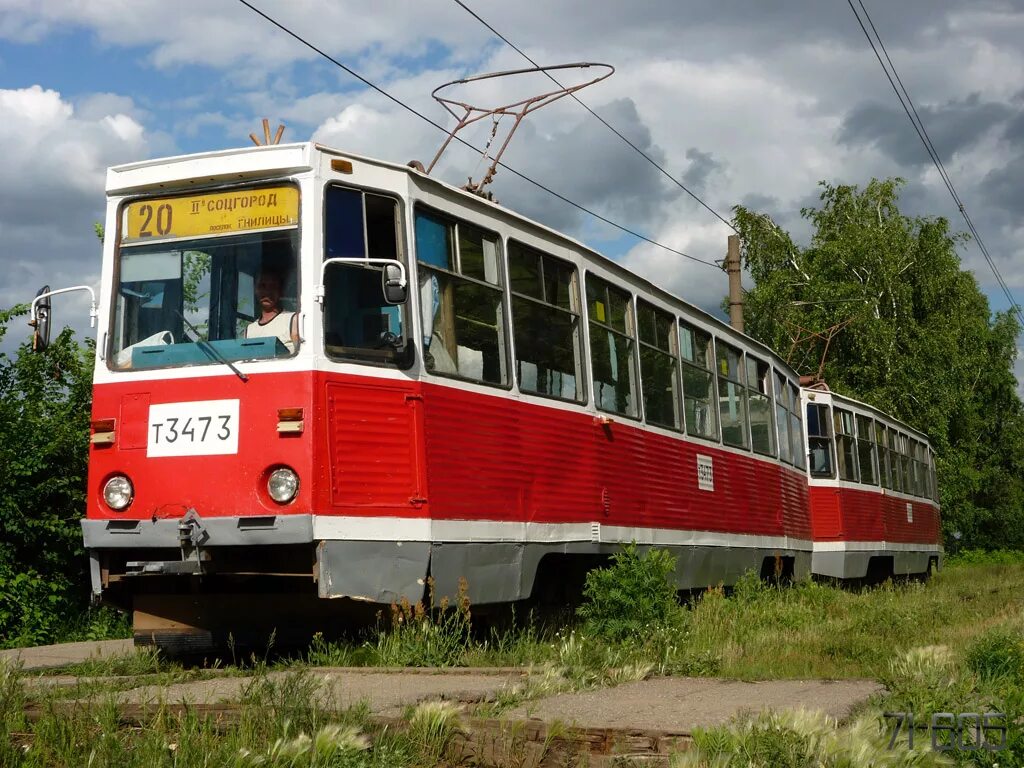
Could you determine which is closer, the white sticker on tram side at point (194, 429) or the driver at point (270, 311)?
the white sticker on tram side at point (194, 429)

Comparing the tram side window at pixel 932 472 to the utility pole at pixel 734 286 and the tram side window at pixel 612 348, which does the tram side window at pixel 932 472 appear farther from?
the tram side window at pixel 612 348

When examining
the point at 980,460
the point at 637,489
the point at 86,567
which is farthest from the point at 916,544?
the point at 980,460

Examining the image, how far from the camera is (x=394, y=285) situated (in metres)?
7.59

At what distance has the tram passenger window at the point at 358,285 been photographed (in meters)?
7.93

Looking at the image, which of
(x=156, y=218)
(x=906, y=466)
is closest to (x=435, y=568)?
(x=156, y=218)

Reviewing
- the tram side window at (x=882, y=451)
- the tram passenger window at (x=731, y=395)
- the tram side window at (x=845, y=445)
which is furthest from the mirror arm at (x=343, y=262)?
the tram side window at (x=882, y=451)

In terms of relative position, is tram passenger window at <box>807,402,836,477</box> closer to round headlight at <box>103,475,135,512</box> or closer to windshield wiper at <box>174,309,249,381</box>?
windshield wiper at <box>174,309,249,381</box>

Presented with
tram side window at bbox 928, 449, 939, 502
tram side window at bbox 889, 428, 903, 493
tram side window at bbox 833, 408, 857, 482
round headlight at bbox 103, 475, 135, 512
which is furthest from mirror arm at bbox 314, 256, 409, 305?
tram side window at bbox 928, 449, 939, 502

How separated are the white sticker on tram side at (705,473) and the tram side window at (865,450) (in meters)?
8.43

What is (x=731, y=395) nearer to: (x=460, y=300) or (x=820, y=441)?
(x=820, y=441)

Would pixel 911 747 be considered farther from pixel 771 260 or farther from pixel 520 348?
pixel 771 260

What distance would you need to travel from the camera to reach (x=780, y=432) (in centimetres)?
1642

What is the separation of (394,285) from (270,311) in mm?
879

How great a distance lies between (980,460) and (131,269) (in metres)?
48.1
